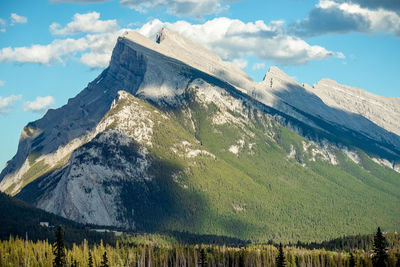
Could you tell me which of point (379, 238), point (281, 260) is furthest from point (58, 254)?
point (379, 238)

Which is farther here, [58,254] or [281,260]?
[281,260]

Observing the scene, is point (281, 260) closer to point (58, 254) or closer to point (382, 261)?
point (382, 261)

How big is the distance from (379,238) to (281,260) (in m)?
31.1

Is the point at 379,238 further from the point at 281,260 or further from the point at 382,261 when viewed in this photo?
the point at 281,260

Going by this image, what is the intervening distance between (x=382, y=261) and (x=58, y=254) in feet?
268

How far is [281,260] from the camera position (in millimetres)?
197250

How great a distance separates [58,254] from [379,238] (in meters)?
81.0

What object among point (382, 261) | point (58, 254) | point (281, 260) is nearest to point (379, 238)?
point (382, 261)

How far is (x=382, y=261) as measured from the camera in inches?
7003

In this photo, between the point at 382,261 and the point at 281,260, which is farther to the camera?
the point at 281,260

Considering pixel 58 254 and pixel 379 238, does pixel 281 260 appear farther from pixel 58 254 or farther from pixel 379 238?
pixel 58 254

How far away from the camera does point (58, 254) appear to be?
177 metres

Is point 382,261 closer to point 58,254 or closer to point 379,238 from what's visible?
point 379,238

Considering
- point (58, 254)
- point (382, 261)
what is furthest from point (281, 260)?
point (58, 254)
